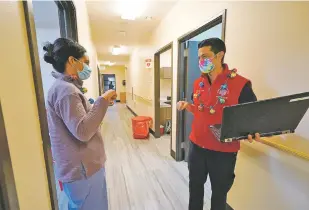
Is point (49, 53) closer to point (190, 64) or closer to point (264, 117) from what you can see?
point (264, 117)

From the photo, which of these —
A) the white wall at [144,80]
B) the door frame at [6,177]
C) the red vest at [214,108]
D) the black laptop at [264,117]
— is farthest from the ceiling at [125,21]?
the door frame at [6,177]

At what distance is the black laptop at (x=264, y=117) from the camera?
84 centimetres

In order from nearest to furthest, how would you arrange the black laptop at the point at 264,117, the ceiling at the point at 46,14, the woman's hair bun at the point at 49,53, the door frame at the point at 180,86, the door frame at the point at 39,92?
the door frame at the point at 39,92, the black laptop at the point at 264,117, the woman's hair bun at the point at 49,53, the ceiling at the point at 46,14, the door frame at the point at 180,86

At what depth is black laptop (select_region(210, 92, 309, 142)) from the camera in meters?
0.84

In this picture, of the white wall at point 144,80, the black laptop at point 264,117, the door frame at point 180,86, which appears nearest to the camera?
the black laptop at point 264,117

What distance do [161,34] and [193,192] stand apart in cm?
279

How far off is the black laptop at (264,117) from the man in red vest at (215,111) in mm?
237

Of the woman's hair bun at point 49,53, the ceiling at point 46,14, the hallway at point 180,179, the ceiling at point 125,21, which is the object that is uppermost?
the ceiling at point 125,21

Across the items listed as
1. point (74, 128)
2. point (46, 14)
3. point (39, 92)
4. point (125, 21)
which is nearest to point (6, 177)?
point (39, 92)

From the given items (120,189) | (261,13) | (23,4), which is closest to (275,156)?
(261,13)

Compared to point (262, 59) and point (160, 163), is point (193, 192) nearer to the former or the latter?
point (262, 59)

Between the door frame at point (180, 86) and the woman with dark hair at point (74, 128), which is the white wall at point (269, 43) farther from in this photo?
the woman with dark hair at point (74, 128)

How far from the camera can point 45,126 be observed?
1.99ft

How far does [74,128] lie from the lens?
831mm
